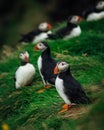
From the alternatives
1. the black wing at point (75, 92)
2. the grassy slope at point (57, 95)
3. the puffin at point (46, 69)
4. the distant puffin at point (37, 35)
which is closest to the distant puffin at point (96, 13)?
the distant puffin at point (37, 35)

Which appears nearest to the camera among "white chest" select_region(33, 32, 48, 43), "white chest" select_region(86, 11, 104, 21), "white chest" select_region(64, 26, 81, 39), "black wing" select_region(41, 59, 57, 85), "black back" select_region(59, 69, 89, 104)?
"black back" select_region(59, 69, 89, 104)

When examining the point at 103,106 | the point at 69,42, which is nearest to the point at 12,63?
the point at 69,42

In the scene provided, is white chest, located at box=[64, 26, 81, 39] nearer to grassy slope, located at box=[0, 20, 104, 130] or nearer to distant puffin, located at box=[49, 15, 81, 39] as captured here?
distant puffin, located at box=[49, 15, 81, 39]

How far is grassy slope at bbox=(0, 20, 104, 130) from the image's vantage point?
8996mm

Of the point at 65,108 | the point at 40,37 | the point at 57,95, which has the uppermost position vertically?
the point at 40,37

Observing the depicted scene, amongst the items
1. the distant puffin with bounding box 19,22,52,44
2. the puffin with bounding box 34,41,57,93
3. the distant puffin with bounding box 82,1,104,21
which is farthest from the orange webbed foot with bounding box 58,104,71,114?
the distant puffin with bounding box 82,1,104,21

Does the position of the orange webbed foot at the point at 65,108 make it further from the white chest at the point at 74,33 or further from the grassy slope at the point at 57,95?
the white chest at the point at 74,33

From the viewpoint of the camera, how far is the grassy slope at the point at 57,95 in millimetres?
8996

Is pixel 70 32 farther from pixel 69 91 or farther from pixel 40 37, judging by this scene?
pixel 69 91

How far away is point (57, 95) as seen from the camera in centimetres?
1120

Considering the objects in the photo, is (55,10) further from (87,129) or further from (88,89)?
(87,129)

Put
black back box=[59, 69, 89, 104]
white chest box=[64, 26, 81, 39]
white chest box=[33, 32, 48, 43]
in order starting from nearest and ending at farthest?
1. black back box=[59, 69, 89, 104]
2. white chest box=[64, 26, 81, 39]
3. white chest box=[33, 32, 48, 43]

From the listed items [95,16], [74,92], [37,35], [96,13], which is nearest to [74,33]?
[37,35]

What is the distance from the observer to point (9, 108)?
11383mm
